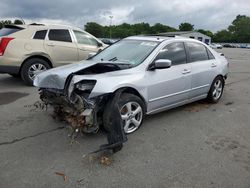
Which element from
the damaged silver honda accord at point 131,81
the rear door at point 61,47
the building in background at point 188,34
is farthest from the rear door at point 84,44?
the damaged silver honda accord at point 131,81

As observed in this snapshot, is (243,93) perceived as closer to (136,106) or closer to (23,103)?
(136,106)

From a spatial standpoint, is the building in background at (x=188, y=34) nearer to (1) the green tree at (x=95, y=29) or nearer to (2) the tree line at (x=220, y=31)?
(1) the green tree at (x=95, y=29)

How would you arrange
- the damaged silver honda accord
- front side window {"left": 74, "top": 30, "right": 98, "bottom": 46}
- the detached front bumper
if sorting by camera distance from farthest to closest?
1. front side window {"left": 74, "top": 30, "right": 98, "bottom": 46}
2. the damaged silver honda accord
3. the detached front bumper

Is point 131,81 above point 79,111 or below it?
above

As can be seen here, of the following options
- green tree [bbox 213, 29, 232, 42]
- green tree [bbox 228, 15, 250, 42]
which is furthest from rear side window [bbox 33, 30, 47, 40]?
green tree [bbox 228, 15, 250, 42]

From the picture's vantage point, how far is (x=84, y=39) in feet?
Answer: 28.3

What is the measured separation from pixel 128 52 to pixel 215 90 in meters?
2.42

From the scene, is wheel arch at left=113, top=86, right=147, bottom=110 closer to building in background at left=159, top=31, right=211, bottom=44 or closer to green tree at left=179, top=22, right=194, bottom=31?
building in background at left=159, top=31, right=211, bottom=44

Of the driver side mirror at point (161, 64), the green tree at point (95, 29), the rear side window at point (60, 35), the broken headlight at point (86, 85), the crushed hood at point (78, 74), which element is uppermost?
the green tree at point (95, 29)

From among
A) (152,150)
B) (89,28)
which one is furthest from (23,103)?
(89,28)

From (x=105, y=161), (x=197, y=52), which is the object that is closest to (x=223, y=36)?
(x=197, y=52)

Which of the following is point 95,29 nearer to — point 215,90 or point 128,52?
point 215,90

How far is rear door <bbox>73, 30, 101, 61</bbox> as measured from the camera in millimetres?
8389

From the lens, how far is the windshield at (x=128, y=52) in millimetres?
Answer: 4570
